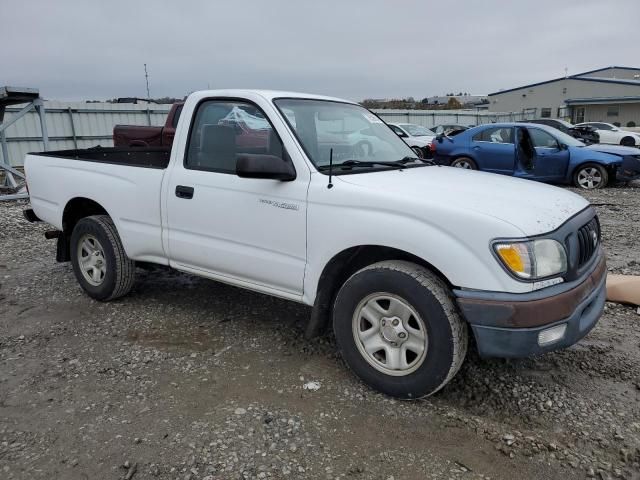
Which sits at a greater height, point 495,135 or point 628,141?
point 495,135

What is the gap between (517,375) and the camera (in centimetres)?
342

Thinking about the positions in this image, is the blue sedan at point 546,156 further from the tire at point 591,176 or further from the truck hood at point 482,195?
the truck hood at point 482,195

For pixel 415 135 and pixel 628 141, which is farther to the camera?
pixel 628 141

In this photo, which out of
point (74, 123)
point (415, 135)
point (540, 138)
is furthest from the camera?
point (415, 135)

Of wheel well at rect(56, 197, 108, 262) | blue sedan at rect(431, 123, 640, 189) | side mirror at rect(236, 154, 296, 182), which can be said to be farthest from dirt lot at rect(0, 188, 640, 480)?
blue sedan at rect(431, 123, 640, 189)

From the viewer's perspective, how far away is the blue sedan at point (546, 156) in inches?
452

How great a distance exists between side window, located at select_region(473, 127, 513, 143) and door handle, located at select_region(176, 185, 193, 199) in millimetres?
9732

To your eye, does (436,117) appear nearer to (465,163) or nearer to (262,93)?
(465,163)

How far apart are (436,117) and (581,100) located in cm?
1913

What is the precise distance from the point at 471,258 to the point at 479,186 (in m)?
0.82

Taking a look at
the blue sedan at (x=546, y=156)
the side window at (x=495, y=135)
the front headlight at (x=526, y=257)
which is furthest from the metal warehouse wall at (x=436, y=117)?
the front headlight at (x=526, y=257)

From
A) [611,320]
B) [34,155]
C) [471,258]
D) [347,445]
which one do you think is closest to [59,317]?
[34,155]

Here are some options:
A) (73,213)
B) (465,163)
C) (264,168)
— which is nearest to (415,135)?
(465,163)

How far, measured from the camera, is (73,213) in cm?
504
